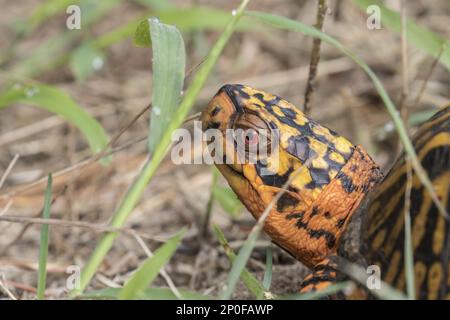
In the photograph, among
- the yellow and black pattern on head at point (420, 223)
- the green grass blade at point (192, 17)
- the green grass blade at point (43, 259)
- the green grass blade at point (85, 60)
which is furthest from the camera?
the green grass blade at point (85, 60)

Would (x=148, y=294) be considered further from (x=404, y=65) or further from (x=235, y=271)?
(x=404, y=65)

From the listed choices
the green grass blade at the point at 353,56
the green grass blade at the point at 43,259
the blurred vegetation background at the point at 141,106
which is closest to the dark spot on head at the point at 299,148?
the green grass blade at the point at 353,56

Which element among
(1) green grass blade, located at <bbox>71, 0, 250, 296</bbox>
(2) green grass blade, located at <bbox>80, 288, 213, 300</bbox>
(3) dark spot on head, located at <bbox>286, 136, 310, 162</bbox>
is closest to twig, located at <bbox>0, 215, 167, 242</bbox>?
(1) green grass blade, located at <bbox>71, 0, 250, 296</bbox>

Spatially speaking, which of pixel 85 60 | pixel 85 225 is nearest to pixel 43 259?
pixel 85 225

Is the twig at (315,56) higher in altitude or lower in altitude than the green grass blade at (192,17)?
lower

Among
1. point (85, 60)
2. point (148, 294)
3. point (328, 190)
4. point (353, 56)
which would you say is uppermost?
point (85, 60)

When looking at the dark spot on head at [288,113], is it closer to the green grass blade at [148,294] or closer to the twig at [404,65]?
the twig at [404,65]
